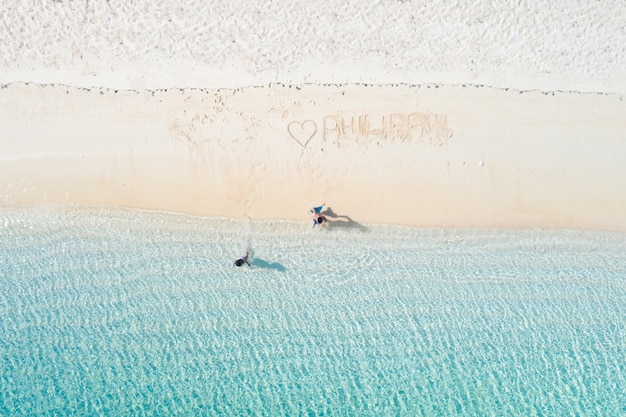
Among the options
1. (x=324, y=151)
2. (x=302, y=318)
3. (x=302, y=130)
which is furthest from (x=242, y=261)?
(x=302, y=130)

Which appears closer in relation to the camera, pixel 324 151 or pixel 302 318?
pixel 302 318

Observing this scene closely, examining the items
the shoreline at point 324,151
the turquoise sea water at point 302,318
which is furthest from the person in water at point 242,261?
the shoreline at point 324,151

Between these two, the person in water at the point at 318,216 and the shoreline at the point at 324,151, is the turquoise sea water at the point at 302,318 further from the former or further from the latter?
the shoreline at the point at 324,151

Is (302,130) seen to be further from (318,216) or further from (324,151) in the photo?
(318,216)

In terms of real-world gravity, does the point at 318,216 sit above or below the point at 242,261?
above

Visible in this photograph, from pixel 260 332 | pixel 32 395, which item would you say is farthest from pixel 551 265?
pixel 32 395

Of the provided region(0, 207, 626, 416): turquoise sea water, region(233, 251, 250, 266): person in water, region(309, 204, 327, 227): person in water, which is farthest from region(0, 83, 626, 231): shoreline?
region(233, 251, 250, 266): person in water
